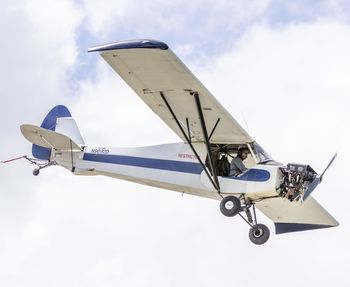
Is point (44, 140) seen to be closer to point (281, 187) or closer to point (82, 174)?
point (82, 174)

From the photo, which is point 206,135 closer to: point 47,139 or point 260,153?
point 260,153

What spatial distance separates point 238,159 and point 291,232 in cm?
471

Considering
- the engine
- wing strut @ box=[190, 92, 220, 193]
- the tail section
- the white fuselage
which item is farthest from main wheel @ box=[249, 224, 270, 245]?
the tail section

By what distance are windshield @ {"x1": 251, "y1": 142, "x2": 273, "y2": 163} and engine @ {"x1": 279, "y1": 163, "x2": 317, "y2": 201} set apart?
65cm

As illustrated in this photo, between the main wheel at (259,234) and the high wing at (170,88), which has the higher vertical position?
the high wing at (170,88)

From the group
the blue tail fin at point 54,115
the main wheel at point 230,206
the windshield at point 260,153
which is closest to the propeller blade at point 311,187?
the windshield at point 260,153

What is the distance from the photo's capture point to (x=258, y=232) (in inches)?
873

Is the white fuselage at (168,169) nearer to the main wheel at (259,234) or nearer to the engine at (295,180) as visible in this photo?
the engine at (295,180)

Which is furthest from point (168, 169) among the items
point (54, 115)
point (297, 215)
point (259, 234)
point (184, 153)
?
point (54, 115)

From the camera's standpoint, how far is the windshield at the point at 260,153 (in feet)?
71.7

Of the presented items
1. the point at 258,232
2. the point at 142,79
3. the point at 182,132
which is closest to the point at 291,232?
the point at 258,232

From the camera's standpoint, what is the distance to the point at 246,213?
2189 cm

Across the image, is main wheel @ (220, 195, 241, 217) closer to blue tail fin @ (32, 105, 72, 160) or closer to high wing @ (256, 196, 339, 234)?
high wing @ (256, 196, 339, 234)

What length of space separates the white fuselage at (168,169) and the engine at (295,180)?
0.22 meters
